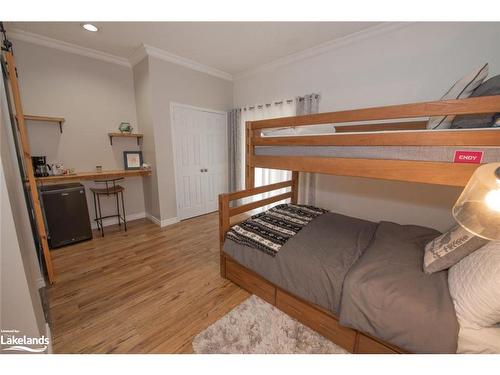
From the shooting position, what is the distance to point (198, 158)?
356 cm

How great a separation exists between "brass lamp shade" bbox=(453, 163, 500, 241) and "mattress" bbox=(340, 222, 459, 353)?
536mm

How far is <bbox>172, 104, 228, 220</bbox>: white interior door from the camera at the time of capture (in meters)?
3.28

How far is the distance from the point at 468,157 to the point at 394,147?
31cm

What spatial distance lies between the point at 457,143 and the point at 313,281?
1.10m

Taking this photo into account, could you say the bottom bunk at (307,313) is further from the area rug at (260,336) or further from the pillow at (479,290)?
the pillow at (479,290)

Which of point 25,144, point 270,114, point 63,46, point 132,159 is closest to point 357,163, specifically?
point 270,114

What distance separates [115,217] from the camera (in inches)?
129

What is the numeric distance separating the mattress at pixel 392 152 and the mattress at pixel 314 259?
0.69 metres

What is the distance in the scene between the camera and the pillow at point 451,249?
1075 mm

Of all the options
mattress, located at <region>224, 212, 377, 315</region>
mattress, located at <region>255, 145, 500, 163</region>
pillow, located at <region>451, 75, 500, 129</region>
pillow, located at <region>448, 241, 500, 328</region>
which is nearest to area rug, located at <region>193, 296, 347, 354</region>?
mattress, located at <region>224, 212, 377, 315</region>

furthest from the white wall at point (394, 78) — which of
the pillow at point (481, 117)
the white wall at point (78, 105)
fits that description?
the white wall at point (78, 105)
